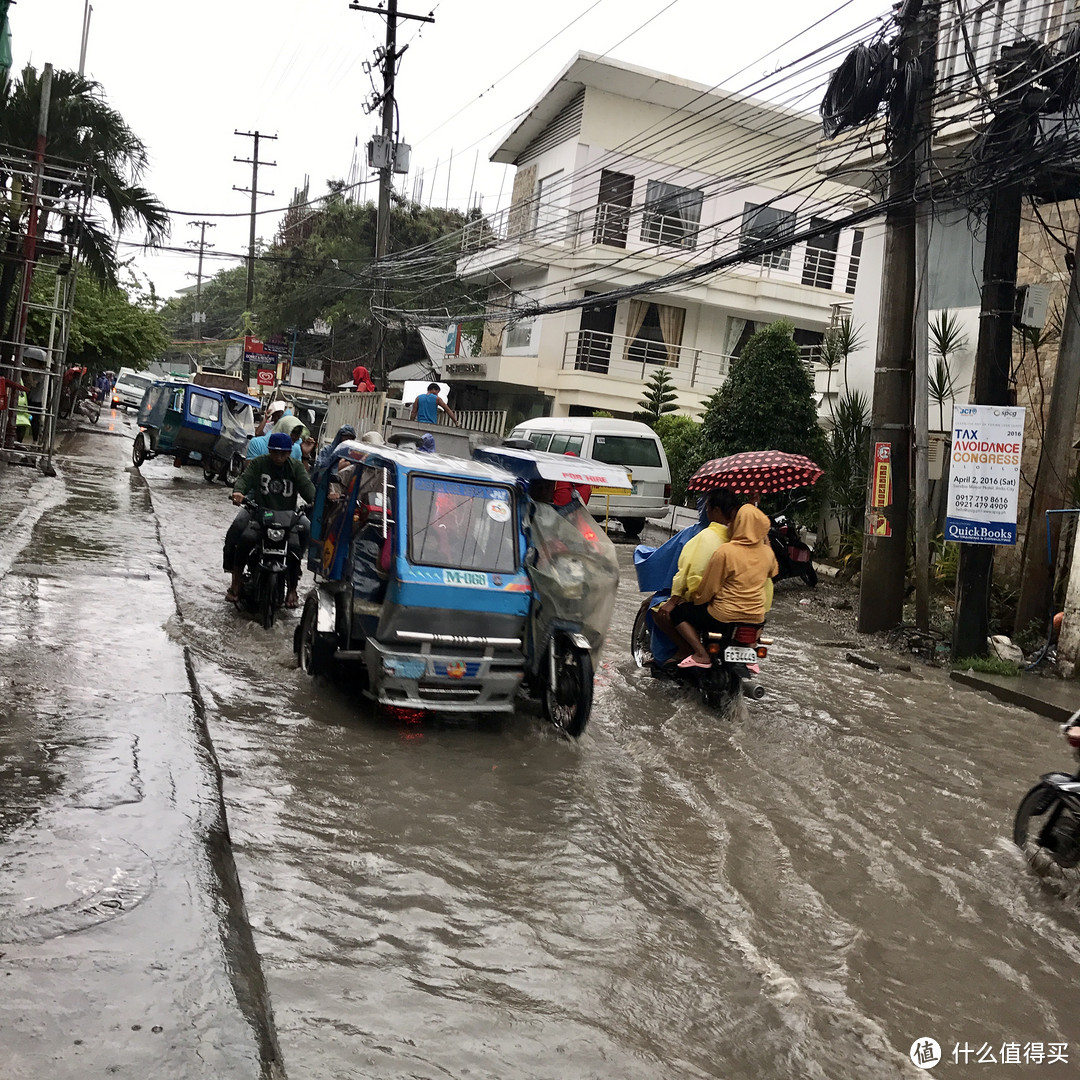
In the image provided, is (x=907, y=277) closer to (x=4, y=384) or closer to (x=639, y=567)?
(x=639, y=567)

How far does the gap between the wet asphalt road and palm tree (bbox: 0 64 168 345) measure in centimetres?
1368

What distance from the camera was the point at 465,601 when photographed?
7660mm

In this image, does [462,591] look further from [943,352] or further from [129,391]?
[129,391]

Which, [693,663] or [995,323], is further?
[995,323]

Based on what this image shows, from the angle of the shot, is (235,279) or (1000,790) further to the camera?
(235,279)

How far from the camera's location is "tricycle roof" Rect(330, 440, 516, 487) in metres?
8.03

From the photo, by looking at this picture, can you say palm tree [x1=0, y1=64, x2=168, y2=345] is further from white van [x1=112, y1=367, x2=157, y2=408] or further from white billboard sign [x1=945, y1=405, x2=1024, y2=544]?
white van [x1=112, y1=367, x2=157, y2=408]

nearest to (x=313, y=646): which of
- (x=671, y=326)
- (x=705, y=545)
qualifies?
(x=705, y=545)

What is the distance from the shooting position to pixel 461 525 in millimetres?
7988

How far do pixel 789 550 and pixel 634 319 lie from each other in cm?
1927

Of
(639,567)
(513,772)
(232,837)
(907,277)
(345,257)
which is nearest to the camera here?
(232,837)

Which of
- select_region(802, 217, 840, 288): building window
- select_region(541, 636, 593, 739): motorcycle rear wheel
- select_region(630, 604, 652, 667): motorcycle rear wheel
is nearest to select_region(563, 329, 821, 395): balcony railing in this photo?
select_region(802, 217, 840, 288): building window

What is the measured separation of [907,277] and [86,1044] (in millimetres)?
11616

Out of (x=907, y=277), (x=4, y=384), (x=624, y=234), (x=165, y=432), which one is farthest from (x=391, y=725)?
(x=624, y=234)
